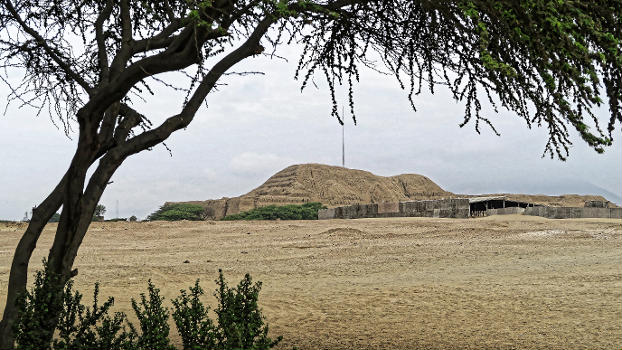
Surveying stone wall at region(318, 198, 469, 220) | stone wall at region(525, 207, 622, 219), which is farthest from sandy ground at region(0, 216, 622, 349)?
stone wall at region(318, 198, 469, 220)

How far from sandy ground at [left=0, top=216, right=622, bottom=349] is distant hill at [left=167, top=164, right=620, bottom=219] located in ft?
158

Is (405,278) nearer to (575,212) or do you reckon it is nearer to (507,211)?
(575,212)

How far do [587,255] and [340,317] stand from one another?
11.2 m

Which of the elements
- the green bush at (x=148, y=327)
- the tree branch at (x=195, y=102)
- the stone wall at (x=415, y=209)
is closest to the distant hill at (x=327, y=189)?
the stone wall at (x=415, y=209)

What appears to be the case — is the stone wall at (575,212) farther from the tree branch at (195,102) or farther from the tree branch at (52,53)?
the tree branch at (52,53)

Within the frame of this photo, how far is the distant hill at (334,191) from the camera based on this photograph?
74.9 metres

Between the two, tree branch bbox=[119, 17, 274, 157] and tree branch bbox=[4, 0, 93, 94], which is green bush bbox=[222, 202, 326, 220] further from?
tree branch bbox=[119, 17, 274, 157]

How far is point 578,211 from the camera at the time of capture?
33.5m

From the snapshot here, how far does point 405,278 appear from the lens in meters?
13.1

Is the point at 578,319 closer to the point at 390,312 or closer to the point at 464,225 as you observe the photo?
the point at 390,312

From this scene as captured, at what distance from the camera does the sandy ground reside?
807 centimetres

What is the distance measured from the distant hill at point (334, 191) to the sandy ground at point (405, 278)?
4820 centimetres

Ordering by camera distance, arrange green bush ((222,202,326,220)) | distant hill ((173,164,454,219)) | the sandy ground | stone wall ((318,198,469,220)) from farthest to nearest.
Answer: distant hill ((173,164,454,219)), green bush ((222,202,326,220)), stone wall ((318,198,469,220)), the sandy ground

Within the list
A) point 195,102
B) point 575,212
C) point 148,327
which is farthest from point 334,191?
point 148,327
